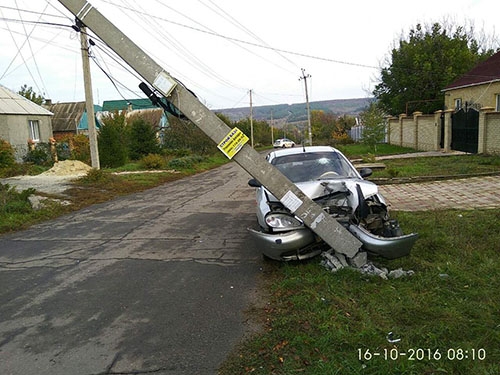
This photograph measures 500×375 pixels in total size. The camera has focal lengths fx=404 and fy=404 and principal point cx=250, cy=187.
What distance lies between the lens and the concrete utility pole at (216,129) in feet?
15.5

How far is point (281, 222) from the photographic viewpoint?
5.18 m

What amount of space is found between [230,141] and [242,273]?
1.86m

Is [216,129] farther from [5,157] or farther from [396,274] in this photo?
[5,157]

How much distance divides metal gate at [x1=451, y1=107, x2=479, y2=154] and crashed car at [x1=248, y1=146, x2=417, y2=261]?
1677cm

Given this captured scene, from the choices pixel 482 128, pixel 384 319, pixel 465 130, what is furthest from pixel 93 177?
pixel 465 130

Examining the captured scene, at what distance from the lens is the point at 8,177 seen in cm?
1944

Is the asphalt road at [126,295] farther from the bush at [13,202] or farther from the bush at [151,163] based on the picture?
the bush at [151,163]

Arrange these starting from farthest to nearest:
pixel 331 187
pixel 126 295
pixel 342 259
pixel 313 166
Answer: pixel 313 166 → pixel 331 187 → pixel 342 259 → pixel 126 295

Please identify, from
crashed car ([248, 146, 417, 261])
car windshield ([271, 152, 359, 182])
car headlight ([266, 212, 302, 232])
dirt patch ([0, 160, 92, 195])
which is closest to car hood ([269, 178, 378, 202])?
crashed car ([248, 146, 417, 261])

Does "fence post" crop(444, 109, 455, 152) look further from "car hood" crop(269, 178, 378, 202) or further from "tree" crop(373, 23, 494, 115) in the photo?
"car hood" crop(269, 178, 378, 202)

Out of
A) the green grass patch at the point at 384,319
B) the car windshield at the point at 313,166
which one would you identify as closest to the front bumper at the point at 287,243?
the green grass patch at the point at 384,319

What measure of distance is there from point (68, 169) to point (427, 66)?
28.8m

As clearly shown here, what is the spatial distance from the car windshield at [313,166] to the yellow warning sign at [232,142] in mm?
1922

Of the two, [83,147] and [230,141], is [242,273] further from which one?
[83,147]
